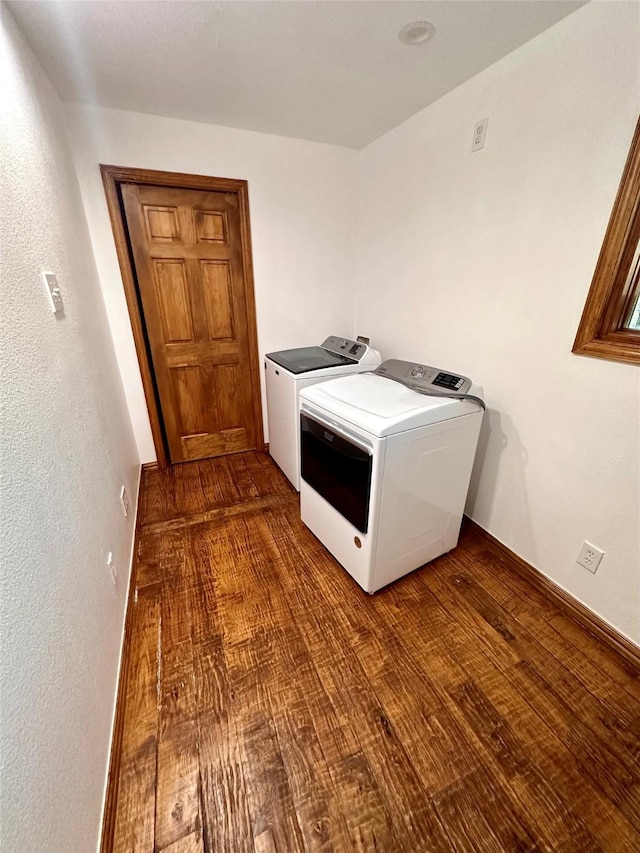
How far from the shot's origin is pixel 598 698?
4.05 feet

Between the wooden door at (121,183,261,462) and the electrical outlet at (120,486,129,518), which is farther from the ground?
the wooden door at (121,183,261,462)

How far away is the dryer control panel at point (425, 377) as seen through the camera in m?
1.60

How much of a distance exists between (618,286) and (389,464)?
106cm

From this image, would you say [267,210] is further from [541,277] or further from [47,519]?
[47,519]

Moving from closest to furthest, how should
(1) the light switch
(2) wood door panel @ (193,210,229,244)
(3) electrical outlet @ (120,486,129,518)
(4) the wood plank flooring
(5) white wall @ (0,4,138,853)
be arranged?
(5) white wall @ (0,4,138,853)
(4) the wood plank flooring
(1) the light switch
(3) electrical outlet @ (120,486,129,518)
(2) wood door panel @ (193,210,229,244)

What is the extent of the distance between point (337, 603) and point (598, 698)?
0.99 metres

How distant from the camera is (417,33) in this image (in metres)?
1.35

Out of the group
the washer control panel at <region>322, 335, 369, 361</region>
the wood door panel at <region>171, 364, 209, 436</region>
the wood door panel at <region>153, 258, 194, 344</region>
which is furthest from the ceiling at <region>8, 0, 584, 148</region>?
the wood door panel at <region>171, 364, 209, 436</region>

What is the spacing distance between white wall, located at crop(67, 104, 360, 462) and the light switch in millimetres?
1077

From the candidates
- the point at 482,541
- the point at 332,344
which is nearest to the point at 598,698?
the point at 482,541

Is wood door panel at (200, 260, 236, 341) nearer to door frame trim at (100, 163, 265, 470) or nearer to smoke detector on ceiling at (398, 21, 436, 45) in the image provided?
door frame trim at (100, 163, 265, 470)

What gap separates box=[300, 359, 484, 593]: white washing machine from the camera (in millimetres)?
1400

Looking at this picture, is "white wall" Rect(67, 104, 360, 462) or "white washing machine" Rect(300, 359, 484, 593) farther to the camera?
"white wall" Rect(67, 104, 360, 462)

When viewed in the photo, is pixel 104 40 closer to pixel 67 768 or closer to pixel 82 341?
pixel 82 341
